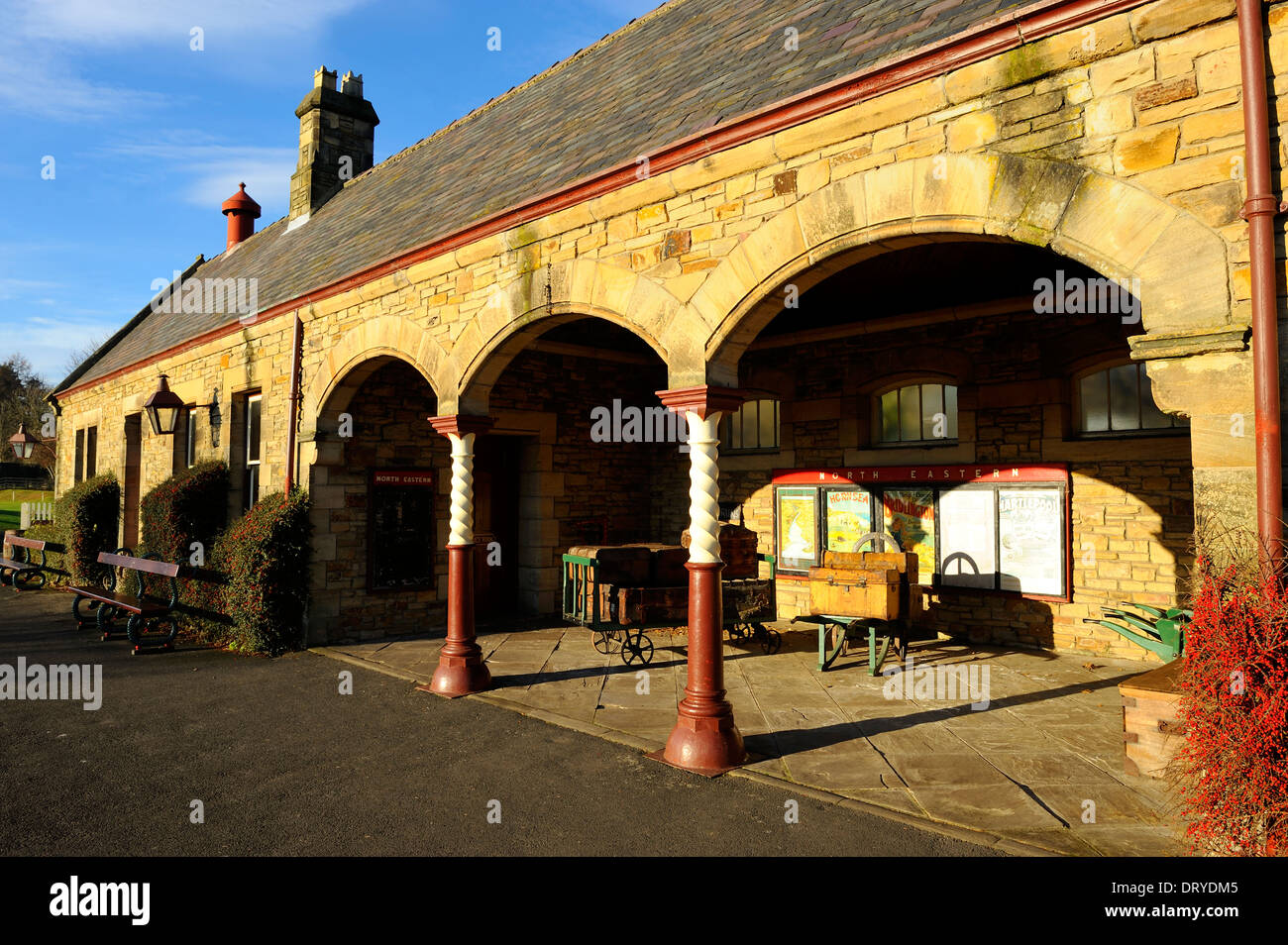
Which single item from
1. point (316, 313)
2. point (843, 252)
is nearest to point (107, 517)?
point (316, 313)

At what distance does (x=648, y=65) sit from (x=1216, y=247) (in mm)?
6442

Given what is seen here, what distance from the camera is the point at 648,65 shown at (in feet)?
26.8

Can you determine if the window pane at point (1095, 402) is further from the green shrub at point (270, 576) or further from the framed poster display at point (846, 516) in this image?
the green shrub at point (270, 576)

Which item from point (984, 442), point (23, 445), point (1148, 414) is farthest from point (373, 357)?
point (23, 445)

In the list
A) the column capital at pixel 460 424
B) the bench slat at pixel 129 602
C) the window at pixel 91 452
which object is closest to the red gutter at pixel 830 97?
the column capital at pixel 460 424

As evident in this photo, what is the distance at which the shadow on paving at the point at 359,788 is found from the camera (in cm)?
384

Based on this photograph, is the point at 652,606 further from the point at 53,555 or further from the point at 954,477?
the point at 53,555

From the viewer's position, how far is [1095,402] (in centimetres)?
762

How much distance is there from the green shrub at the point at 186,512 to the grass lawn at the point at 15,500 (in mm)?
20654

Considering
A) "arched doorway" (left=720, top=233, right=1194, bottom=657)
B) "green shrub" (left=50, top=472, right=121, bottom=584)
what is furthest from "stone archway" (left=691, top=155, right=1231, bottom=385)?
"green shrub" (left=50, top=472, right=121, bottom=584)

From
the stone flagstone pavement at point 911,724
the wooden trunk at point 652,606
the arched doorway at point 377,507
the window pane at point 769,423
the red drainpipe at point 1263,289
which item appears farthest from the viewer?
the window pane at point 769,423

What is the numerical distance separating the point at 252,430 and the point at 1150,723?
35.9ft

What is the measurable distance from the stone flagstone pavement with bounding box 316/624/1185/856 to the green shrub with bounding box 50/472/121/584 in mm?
8372

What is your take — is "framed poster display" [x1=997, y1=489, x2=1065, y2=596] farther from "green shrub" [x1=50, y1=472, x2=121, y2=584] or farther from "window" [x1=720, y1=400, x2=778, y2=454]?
"green shrub" [x1=50, y1=472, x2=121, y2=584]
